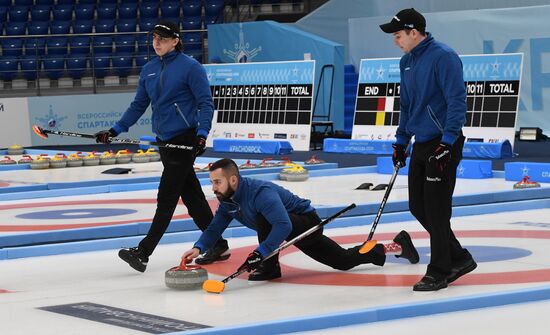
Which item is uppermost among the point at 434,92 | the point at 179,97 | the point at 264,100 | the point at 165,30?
the point at 165,30

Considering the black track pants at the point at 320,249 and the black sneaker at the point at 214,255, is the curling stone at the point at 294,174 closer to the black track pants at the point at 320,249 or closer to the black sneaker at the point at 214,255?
the black sneaker at the point at 214,255

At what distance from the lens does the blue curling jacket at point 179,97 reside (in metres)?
6.87

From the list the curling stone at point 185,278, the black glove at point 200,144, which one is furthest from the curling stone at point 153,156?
the curling stone at point 185,278

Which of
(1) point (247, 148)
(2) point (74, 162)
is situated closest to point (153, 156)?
(2) point (74, 162)

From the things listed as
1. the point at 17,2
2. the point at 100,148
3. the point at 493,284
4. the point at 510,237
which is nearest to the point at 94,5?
the point at 17,2

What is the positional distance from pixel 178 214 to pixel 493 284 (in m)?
4.13

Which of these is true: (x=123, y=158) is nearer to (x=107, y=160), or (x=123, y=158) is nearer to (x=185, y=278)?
(x=107, y=160)

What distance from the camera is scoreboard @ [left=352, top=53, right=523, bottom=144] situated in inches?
599

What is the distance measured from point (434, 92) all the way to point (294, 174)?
6776 mm

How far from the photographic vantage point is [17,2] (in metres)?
23.8

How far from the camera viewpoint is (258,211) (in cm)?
611

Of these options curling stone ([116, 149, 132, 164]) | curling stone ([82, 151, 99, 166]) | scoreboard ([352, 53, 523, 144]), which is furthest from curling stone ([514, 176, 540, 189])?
curling stone ([82, 151, 99, 166])

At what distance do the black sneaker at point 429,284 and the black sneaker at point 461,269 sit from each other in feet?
0.37

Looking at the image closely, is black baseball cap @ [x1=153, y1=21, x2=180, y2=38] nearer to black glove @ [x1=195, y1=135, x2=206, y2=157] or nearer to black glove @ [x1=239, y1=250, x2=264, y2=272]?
black glove @ [x1=195, y1=135, x2=206, y2=157]
